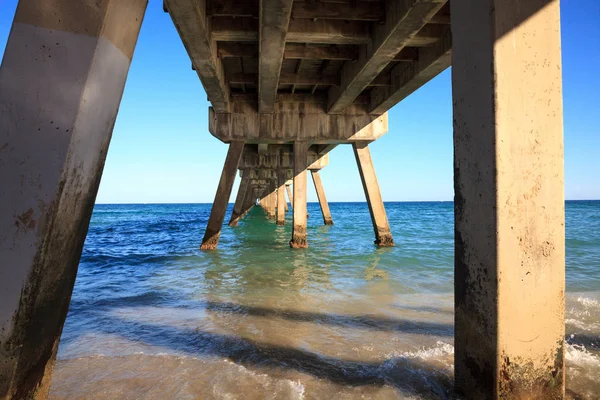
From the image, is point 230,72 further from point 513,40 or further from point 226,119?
point 513,40

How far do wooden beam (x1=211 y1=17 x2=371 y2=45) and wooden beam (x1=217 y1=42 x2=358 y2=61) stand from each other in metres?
0.85

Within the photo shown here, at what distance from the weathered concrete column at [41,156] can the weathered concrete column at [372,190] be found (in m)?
9.39

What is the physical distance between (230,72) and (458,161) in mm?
7417

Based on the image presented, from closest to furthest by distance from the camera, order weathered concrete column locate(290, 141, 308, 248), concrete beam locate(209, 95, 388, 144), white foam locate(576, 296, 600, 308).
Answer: white foam locate(576, 296, 600, 308) → concrete beam locate(209, 95, 388, 144) → weathered concrete column locate(290, 141, 308, 248)

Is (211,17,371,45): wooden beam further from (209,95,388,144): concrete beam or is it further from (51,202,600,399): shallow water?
(51,202,600,399): shallow water

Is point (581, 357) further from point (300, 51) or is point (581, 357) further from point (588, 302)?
point (300, 51)

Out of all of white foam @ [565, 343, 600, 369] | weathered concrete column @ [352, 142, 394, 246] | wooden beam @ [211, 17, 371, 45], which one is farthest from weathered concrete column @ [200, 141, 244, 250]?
white foam @ [565, 343, 600, 369]

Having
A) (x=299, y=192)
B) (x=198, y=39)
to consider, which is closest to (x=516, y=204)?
(x=198, y=39)

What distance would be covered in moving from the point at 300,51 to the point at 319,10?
1.45 m

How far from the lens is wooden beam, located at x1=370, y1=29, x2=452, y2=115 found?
259 inches

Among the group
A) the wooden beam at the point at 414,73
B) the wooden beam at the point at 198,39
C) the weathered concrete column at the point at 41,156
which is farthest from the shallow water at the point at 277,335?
the wooden beam at the point at 414,73

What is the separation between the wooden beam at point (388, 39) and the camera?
16.4 feet

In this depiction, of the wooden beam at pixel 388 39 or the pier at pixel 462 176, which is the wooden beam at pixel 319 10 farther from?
the pier at pixel 462 176

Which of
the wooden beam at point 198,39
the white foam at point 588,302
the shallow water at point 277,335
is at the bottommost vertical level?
the shallow water at point 277,335
